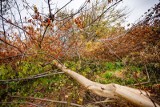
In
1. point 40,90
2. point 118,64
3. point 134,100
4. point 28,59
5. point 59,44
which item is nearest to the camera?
point 134,100

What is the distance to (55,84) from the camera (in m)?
5.30

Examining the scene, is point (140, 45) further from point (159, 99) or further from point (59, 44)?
point (159, 99)

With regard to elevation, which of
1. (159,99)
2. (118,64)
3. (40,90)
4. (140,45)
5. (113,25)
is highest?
(113,25)

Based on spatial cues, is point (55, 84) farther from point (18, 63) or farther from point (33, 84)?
point (18, 63)

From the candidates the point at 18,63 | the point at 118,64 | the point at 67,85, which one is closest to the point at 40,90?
the point at 67,85

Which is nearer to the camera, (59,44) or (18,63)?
(18,63)

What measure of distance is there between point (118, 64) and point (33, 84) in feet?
12.8

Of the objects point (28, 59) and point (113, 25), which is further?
point (113, 25)

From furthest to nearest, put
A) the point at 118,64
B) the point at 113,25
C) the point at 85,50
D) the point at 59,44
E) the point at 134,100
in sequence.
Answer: the point at 113,25 → the point at 85,50 → the point at 59,44 → the point at 118,64 → the point at 134,100

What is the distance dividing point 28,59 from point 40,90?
147 centimetres

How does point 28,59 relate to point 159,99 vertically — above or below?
→ above

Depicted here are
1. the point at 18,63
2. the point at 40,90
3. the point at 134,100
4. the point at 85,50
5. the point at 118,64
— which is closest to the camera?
the point at 134,100

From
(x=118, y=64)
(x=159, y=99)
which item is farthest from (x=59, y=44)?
(x=159, y=99)

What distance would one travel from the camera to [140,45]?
8945mm
